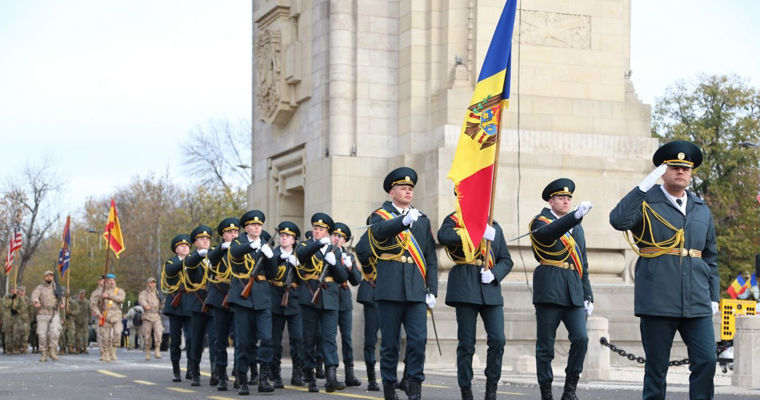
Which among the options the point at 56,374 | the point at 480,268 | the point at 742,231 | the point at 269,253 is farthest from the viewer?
the point at 742,231

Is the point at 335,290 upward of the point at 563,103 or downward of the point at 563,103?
downward

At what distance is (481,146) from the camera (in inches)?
480

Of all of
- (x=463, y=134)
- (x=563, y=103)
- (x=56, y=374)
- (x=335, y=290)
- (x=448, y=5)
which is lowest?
(x=56, y=374)

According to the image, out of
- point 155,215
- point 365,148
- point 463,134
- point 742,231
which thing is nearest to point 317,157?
point 365,148

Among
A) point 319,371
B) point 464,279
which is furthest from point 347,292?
point 464,279

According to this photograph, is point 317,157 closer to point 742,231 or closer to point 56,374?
point 56,374

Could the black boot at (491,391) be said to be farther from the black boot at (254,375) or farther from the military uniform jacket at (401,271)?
the black boot at (254,375)

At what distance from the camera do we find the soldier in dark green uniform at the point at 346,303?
15.7m

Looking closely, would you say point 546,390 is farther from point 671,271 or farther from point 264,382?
point 264,382

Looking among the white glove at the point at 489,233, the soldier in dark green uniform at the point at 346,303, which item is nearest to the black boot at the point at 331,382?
the soldier in dark green uniform at the point at 346,303

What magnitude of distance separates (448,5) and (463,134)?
37.1ft

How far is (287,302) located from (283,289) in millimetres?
173

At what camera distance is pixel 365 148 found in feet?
79.0

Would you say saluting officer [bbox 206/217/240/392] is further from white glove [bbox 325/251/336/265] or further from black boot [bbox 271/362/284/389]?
white glove [bbox 325/251/336/265]
